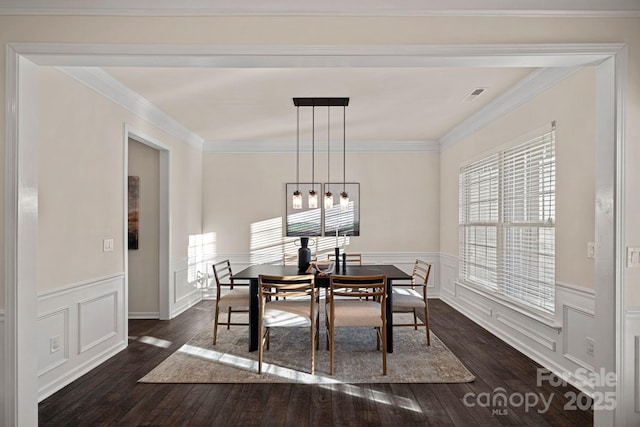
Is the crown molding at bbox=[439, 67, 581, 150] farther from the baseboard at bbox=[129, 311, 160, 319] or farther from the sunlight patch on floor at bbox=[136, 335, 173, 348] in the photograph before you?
the baseboard at bbox=[129, 311, 160, 319]

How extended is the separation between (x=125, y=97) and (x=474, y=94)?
12.6 feet

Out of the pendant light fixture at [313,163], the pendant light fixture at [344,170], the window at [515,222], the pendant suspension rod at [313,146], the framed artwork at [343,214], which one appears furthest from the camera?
the framed artwork at [343,214]

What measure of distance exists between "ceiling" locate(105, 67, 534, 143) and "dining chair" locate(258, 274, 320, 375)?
1.94 m

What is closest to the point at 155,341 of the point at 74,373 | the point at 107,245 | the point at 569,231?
the point at 74,373

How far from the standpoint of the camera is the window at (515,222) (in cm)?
389

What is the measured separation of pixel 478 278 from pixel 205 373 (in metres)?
3.71

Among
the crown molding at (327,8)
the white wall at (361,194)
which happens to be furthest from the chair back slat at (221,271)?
the crown molding at (327,8)

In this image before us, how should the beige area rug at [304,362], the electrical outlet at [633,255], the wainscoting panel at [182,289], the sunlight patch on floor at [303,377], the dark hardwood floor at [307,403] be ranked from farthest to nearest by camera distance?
the wainscoting panel at [182,289] < the beige area rug at [304,362] < the sunlight patch on floor at [303,377] < the dark hardwood floor at [307,403] < the electrical outlet at [633,255]

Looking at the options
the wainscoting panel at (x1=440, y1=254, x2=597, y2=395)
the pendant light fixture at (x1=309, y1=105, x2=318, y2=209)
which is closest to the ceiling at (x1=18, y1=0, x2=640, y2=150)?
the pendant light fixture at (x1=309, y1=105, x2=318, y2=209)

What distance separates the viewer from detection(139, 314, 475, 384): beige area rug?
359 centimetres

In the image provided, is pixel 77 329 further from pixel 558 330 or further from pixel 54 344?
pixel 558 330

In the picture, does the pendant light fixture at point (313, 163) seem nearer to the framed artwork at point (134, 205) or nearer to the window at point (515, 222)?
the window at point (515, 222)

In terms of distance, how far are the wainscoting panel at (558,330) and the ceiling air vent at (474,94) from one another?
215cm

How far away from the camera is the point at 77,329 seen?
3.69m
